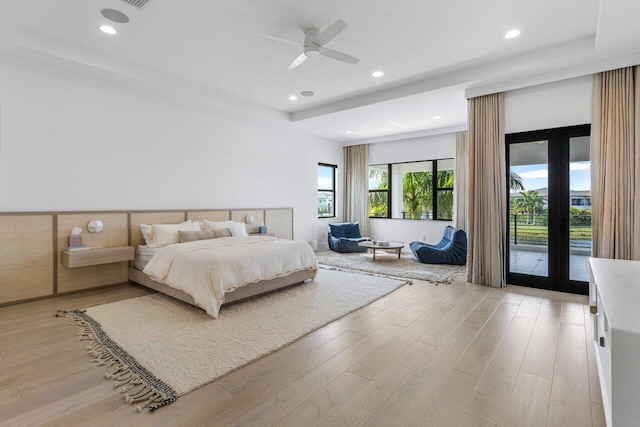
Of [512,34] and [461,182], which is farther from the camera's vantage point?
[461,182]

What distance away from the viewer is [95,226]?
14.0 feet

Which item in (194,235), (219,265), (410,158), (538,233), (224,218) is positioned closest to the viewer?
(219,265)

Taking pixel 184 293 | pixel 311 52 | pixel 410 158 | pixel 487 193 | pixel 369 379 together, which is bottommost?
pixel 369 379

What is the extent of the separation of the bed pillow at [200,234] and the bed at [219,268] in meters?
0.24

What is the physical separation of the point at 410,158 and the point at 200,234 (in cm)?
546

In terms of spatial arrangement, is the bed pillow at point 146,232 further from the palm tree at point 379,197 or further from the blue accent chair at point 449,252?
the palm tree at point 379,197

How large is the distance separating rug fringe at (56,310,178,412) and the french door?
476 cm

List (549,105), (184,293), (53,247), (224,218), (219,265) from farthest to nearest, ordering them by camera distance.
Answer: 1. (224,218)
2. (549,105)
3. (53,247)
4. (184,293)
5. (219,265)

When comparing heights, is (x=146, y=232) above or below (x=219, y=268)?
above

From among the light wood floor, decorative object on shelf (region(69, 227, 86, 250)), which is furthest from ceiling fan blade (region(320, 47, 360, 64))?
decorative object on shelf (region(69, 227, 86, 250))

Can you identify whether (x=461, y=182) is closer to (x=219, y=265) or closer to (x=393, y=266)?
(x=393, y=266)

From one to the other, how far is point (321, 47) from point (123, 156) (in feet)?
10.8

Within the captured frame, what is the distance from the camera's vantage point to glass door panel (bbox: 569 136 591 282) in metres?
4.14

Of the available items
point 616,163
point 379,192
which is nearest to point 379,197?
point 379,192
